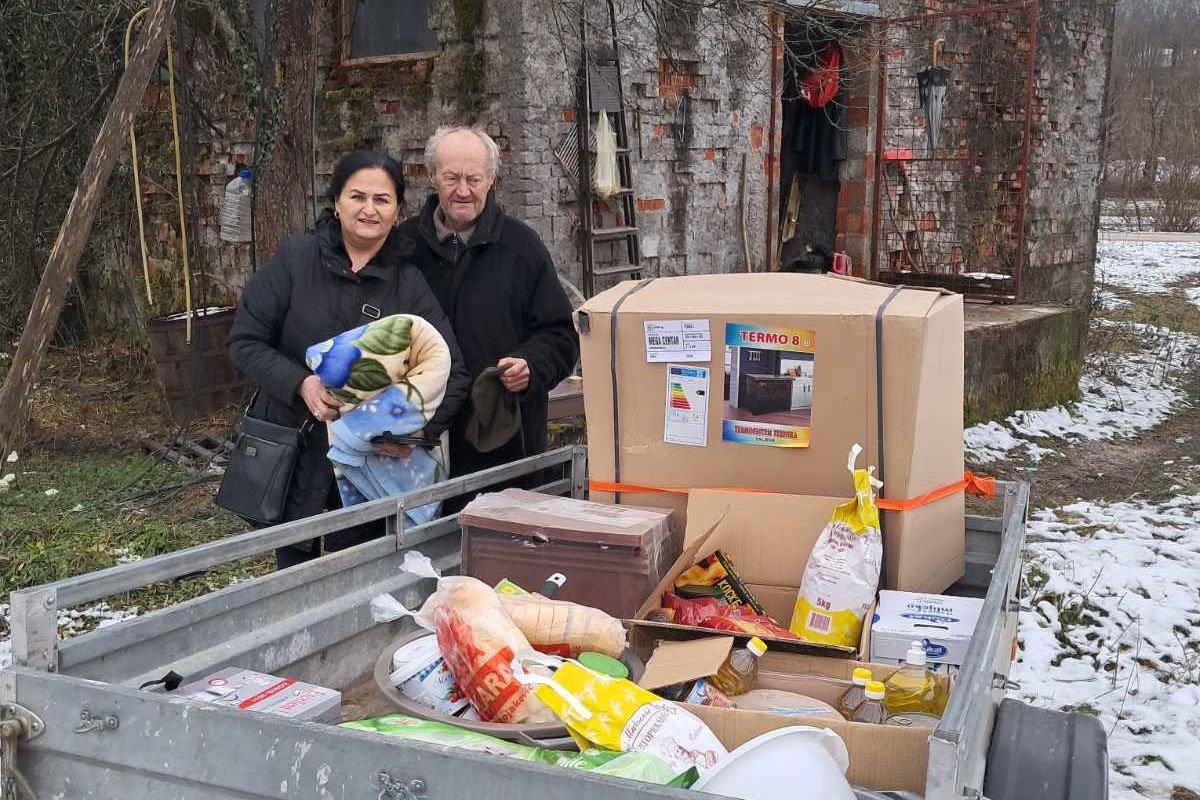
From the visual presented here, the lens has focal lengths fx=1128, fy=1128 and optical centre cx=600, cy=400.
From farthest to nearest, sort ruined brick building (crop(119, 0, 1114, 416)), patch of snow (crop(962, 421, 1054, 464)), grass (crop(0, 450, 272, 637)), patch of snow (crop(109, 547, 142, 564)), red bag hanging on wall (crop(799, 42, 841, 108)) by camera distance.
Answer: red bag hanging on wall (crop(799, 42, 841, 108)) < patch of snow (crop(962, 421, 1054, 464)) < ruined brick building (crop(119, 0, 1114, 416)) < patch of snow (crop(109, 547, 142, 564)) < grass (crop(0, 450, 272, 637))

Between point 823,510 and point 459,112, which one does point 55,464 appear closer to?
point 459,112

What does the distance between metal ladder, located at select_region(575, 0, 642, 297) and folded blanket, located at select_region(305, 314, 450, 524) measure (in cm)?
385

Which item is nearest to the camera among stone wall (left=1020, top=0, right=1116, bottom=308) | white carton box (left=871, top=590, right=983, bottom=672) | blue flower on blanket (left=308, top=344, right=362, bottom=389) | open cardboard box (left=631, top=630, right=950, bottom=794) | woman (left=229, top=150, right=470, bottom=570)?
open cardboard box (left=631, top=630, right=950, bottom=794)

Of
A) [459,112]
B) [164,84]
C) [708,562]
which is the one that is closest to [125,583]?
[708,562]

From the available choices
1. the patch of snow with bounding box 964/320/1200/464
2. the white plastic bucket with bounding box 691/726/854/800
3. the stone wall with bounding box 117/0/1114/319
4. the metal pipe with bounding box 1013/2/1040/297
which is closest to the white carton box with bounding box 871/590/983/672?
the white plastic bucket with bounding box 691/726/854/800

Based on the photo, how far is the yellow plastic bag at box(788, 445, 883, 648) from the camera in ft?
7.32

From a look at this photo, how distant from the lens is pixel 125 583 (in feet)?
5.79

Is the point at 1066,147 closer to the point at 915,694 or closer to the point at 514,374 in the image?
the point at 514,374

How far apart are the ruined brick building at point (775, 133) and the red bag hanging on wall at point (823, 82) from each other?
88 mm

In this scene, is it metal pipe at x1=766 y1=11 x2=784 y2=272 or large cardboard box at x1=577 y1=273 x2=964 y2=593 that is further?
metal pipe at x1=766 y1=11 x2=784 y2=272

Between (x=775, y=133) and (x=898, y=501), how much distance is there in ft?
19.8

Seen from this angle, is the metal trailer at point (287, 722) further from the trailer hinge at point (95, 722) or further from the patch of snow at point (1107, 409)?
the patch of snow at point (1107, 409)

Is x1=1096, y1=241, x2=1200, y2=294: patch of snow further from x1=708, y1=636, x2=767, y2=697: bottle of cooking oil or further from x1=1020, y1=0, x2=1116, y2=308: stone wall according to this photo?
x1=708, y1=636, x2=767, y2=697: bottle of cooking oil

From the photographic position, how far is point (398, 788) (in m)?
1.37
